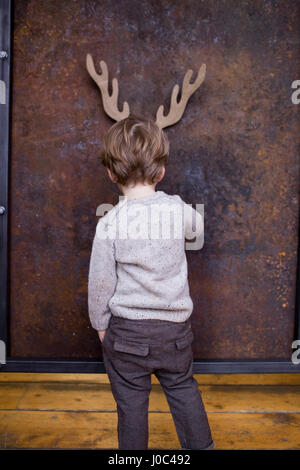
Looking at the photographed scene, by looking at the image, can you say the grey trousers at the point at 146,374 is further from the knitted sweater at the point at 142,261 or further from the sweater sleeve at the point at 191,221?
the sweater sleeve at the point at 191,221

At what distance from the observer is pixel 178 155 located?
1.68 metres

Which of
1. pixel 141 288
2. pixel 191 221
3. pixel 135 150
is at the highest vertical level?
pixel 135 150

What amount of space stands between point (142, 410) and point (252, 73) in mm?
1339

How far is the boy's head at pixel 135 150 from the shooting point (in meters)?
1.17

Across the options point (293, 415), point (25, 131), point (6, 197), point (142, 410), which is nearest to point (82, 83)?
point (25, 131)

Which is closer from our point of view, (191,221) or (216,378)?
(191,221)

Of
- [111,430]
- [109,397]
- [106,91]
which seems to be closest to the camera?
[111,430]

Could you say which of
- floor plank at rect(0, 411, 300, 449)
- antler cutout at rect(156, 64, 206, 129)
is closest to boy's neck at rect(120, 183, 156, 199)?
antler cutout at rect(156, 64, 206, 129)

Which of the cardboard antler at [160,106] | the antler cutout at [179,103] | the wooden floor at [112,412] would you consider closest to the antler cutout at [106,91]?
the cardboard antler at [160,106]

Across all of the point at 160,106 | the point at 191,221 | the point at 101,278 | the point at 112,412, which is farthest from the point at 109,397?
the point at 160,106

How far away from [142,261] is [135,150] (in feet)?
1.05

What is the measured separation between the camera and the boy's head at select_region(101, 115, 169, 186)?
1.17 m

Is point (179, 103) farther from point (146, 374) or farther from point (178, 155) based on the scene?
point (146, 374)

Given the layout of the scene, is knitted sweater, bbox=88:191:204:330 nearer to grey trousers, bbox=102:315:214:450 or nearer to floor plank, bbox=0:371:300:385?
grey trousers, bbox=102:315:214:450
